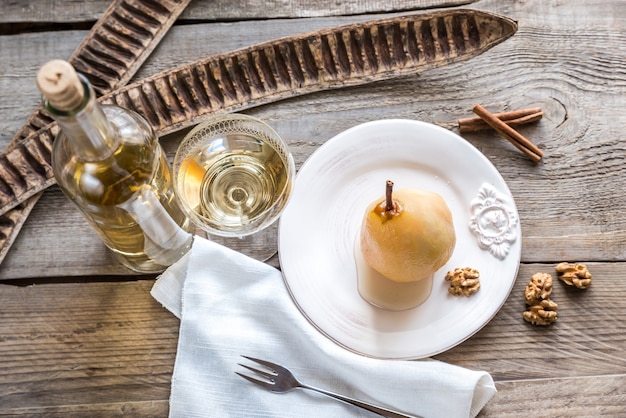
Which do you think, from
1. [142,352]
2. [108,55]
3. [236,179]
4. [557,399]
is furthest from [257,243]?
[557,399]

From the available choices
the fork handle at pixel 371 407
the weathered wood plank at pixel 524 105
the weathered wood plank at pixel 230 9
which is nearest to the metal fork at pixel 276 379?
the fork handle at pixel 371 407

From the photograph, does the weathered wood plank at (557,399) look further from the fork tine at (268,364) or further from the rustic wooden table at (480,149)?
the fork tine at (268,364)

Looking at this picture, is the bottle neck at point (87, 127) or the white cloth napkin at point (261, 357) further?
the white cloth napkin at point (261, 357)

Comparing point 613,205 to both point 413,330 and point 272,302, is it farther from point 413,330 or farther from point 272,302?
point 272,302

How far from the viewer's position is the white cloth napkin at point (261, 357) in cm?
78

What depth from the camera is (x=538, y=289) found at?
0.82m

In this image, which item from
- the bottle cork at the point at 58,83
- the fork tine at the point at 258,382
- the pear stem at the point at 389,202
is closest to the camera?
the bottle cork at the point at 58,83

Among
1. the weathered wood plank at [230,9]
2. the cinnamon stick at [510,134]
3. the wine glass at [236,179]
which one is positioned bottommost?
the wine glass at [236,179]

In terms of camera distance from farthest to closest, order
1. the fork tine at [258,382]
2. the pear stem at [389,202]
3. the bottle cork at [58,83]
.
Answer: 1. the fork tine at [258,382]
2. the pear stem at [389,202]
3. the bottle cork at [58,83]

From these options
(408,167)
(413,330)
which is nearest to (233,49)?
(408,167)

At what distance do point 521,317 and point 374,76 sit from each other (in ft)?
1.22

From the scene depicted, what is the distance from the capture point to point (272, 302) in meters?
0.80

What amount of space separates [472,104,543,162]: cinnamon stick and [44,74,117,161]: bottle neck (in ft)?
1.60

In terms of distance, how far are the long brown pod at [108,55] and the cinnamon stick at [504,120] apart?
1.37 feet
